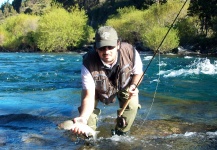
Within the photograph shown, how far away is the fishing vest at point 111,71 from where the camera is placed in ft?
14.2

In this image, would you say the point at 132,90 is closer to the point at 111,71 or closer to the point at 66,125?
the point at 111,71

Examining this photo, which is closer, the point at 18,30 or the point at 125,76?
the point at 125,76

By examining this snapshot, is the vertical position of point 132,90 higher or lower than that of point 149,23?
lower

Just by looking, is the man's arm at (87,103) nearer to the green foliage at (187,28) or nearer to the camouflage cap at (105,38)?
the camouflage cap at (105,38)

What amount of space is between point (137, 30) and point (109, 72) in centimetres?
5820

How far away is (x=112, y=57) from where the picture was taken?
4207mm

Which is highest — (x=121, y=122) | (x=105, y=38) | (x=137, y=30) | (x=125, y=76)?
(x=105, y=38)

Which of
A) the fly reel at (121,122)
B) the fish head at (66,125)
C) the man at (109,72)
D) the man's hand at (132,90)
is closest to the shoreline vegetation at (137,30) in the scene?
the fly reel at (121,122)

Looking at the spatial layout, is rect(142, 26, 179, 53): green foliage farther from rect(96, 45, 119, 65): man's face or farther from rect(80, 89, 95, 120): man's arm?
rect(80, 89, 95, 120): man's arm

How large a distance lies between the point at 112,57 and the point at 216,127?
10.6ft

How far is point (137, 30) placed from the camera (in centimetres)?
6191

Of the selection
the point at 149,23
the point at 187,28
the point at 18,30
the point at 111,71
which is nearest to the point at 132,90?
the point at 111,71

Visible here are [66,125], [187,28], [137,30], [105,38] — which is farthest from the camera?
[137,30]

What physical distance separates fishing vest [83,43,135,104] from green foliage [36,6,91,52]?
62.5m
